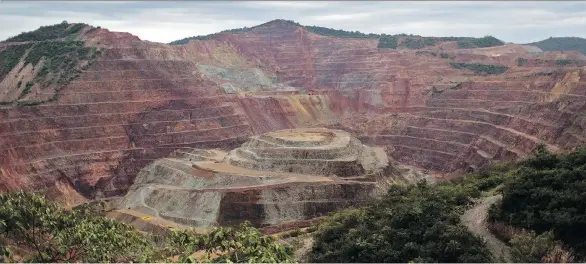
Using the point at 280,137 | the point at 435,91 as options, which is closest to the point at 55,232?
the point at 280,137

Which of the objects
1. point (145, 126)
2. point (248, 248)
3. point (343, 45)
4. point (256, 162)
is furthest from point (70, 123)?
point (343, 45)

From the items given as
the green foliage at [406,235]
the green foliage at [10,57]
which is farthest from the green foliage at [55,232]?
the green foliage at [10,57]

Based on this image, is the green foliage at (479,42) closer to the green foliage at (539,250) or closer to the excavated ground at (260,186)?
the excavated ground at (260,186)

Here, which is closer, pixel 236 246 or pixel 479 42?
pixel 236 246

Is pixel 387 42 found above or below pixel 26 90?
above

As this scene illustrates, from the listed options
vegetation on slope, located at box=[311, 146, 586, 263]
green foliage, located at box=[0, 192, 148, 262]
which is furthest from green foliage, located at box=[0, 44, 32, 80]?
vegetation on slope, located at box=[311, 146, 586, 263]

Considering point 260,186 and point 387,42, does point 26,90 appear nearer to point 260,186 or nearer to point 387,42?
point 260,186
